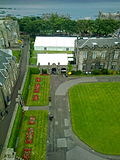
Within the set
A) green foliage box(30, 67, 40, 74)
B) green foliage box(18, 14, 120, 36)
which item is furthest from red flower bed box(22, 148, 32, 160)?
green foliage box(18, 14, 120, 36)

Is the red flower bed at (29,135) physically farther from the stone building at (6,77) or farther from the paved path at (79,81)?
the paved path at (79,81)

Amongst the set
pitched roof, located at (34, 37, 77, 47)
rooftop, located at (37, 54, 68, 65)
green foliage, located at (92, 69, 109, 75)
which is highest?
pitched roof, located at (34, 37, 77, 47)

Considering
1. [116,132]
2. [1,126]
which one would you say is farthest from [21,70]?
[116,132]

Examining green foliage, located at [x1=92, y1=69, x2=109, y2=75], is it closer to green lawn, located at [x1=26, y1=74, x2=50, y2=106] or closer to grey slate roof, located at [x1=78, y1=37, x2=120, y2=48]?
grey slate roof, located at [x1=78, y1=37, x2=120, y2=48]

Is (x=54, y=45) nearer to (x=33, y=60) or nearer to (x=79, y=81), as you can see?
(x=33, y=60)

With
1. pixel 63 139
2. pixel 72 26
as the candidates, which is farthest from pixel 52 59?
pixel 72 26
